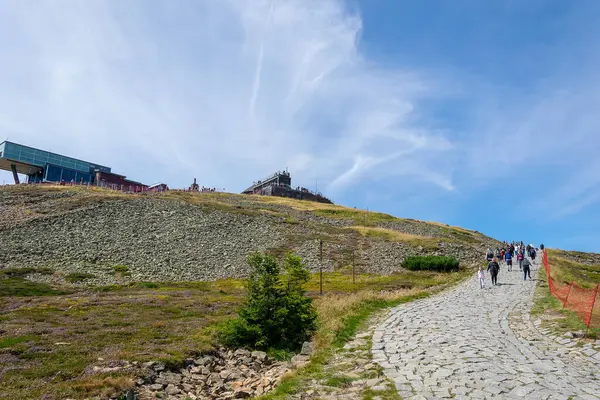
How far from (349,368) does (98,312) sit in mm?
17994

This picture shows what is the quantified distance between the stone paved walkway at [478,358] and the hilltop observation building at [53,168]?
349 ft

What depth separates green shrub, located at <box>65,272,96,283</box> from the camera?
43.4 metres

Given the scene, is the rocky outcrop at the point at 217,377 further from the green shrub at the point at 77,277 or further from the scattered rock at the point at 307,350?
the green shrub at the point at 77,277

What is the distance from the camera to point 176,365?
1523 cm

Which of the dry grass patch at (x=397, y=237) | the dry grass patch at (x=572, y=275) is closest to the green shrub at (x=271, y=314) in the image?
the dry grass patch at (x=572, y=275)

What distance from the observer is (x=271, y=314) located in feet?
61.1

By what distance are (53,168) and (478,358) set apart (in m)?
120

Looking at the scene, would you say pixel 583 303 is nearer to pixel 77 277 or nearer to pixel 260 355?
pixel 260 355

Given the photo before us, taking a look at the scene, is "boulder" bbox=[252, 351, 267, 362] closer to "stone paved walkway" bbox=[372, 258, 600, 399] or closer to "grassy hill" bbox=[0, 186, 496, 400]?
"grassy hill" bbox=[0, 186, 496, 400]

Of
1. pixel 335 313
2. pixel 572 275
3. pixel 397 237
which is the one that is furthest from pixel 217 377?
pixel 397 237

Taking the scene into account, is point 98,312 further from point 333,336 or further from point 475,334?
point 475,334

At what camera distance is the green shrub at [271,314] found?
1811cm

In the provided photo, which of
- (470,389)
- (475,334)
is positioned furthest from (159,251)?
(470,389)

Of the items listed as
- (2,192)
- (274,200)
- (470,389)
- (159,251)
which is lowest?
(470,389)
